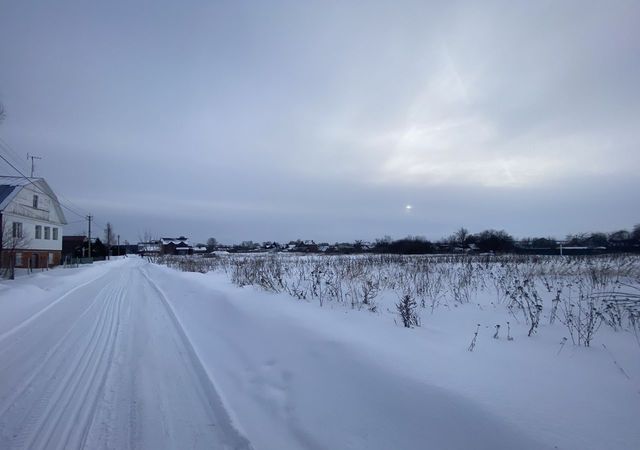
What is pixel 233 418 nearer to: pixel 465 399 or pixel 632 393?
pixel 465 399

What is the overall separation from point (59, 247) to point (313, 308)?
44.2m

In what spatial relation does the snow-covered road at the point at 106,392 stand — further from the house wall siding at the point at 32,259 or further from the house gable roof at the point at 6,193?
the house gable roof at the point at 6,193

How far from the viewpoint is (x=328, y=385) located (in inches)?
156

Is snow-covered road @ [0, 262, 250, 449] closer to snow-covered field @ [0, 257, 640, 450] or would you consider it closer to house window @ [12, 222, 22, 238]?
snow-covered field @ [0, 257, 640, 450]

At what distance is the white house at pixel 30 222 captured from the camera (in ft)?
93.0

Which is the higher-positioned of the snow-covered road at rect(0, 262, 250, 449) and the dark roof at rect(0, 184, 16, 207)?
the dark roof at rect(0, 184, 16, 207)

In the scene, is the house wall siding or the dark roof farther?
the dark roof

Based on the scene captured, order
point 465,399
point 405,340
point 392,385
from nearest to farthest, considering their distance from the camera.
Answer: point 465,399
point 392,385
point 405,340

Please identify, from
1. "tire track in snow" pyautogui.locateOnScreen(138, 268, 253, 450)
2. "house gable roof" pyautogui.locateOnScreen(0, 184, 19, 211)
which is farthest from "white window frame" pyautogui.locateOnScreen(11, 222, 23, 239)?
"tire track in snow" pyautogui.locateOnScreen(138, 268, 253, 450)

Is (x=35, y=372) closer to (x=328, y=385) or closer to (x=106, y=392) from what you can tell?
(x=106, y=392)

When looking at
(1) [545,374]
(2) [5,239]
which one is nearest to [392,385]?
(1) [545,374]

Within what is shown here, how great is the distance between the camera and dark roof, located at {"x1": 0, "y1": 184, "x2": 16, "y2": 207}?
29.8 m

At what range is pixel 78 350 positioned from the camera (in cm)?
588

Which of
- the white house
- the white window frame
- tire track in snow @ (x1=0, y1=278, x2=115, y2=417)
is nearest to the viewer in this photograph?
tire track in snow @ (x1=0, y1=278, x2=115, y2=417)
